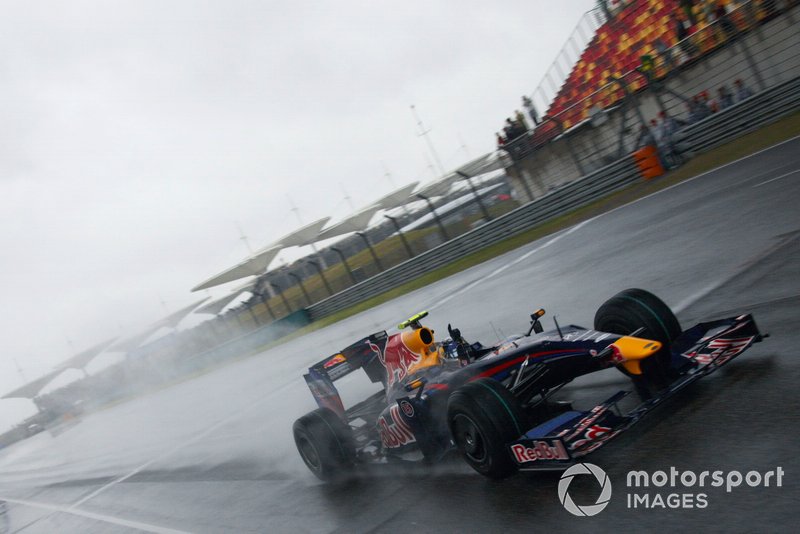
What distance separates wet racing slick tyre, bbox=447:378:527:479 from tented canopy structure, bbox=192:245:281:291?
49.8m

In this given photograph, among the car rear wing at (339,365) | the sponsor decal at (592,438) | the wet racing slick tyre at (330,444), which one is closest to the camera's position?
the sponsor decal at (592,438)

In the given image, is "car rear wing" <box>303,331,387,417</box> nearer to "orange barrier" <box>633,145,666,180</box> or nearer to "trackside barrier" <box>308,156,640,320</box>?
"orange barrier" <box>633,145,666,180</box>

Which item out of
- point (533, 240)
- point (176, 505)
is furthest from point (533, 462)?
point (533, 240)

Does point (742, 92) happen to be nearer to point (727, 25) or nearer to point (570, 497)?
point (727, 25)

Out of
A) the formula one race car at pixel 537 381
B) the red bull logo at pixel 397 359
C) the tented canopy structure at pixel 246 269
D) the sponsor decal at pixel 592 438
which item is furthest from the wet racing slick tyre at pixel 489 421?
the tented canopy structure at pixel 246 269

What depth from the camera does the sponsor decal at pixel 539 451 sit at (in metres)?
4.67

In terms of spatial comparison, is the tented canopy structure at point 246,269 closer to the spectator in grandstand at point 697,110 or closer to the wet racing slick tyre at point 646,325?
the spectator in grandstand at point 697,110

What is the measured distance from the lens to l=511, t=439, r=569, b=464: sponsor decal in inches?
184

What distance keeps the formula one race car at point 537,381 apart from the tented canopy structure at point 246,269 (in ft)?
158

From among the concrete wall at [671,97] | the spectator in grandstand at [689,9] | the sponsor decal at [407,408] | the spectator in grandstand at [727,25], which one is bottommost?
the sponsor decal at [407,408]

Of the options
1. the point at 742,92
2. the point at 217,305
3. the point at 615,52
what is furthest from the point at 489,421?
the point at 217,305

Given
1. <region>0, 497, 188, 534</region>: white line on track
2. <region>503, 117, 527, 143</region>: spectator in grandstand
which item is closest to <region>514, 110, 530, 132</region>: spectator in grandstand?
<region>503, 117, 527, 143</region>: spectator in grandstand

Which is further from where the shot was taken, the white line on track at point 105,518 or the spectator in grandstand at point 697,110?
the spectator in grandstand at point 697,110

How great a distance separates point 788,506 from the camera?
3508 millimetres
